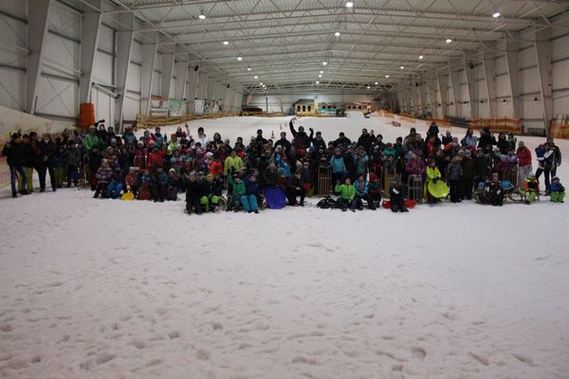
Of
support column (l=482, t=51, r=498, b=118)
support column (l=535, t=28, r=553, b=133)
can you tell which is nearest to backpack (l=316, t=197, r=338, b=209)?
support column (l=535, t=28, r=553, b=133)

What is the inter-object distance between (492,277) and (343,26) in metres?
Result: 27.3

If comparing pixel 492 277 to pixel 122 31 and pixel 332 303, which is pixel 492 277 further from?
pixel 122 31

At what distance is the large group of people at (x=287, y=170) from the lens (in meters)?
9.29

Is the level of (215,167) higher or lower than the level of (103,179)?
higher

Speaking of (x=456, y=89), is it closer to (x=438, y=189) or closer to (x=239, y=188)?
(x=438, y=189)

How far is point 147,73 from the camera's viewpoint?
94.1ft

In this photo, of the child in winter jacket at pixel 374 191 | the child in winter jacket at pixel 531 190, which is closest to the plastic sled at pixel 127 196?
the child in winter jacket at pixel 374 191

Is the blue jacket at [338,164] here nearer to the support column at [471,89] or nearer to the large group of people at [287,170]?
the large group of people at [287,170]

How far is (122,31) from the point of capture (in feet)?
81.6

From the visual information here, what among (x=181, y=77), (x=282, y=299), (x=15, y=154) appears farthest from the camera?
(x=181, y=77)

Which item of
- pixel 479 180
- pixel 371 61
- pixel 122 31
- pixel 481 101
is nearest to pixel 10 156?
pixel 479 180

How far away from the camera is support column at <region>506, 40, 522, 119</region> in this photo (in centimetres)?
2852

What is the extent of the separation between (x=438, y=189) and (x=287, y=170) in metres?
3.65

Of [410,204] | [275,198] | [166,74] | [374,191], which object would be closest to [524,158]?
[410,204]
